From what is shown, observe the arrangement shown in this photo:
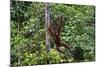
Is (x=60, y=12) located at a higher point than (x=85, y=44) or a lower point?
higher

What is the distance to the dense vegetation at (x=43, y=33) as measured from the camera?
2100 millimetres

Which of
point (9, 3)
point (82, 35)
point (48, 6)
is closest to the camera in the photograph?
point (9, 3)

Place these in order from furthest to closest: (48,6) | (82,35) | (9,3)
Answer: (82,35)
(48,6)
(9,3)

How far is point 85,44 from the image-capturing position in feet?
7.79

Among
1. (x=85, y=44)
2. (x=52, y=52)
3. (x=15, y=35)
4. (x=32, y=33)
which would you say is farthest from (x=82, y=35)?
(x=15, y=35)

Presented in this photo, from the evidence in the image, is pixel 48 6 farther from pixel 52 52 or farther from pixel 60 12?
pixel 52 52

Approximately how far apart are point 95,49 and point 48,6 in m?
0.83

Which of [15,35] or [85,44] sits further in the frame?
[85,44]

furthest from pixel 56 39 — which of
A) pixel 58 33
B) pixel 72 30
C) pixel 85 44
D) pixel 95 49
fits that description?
pixel 95 49

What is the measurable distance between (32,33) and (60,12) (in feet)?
1.40

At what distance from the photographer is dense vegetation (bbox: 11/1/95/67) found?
6.89ft

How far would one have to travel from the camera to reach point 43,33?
7.18 ft
